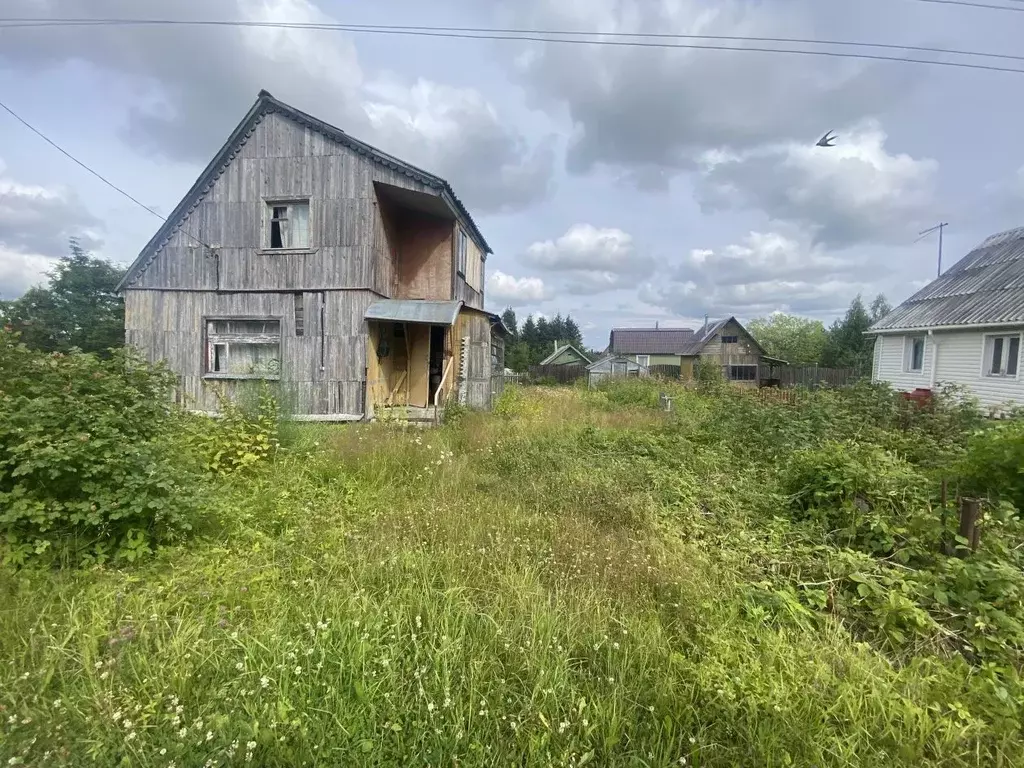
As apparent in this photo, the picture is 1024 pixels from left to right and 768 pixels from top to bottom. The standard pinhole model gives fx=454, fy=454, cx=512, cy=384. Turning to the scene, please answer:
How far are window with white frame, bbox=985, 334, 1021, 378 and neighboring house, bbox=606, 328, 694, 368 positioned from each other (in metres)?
30.5

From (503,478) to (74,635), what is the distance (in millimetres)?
3943

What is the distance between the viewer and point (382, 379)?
12023mm

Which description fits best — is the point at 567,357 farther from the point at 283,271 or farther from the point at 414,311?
the point at 283,271

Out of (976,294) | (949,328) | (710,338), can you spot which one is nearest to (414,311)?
(949,328)

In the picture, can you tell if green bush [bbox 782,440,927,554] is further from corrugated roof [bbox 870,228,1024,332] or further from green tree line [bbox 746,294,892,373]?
green tree line [bbox 746,294,892,373]

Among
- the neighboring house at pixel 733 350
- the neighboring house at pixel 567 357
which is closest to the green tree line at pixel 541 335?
the neighboring house at pixel 567 357

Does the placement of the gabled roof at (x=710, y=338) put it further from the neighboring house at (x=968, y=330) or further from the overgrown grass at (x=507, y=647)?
the overgrown grass at (x=507, y=647)

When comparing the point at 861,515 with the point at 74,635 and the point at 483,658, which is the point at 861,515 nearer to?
the point at 483,658

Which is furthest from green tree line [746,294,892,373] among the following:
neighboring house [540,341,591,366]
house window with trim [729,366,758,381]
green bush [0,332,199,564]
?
green bush [0,332,199,564]

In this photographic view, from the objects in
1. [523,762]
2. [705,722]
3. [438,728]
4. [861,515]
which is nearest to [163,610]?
[438,728]

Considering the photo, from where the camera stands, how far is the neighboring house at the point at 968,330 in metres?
13.7

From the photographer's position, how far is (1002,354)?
13.9m

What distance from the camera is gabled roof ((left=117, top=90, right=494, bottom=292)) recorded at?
34.8 ft

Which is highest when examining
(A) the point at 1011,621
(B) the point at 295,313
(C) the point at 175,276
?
(C) the point at 175,276
